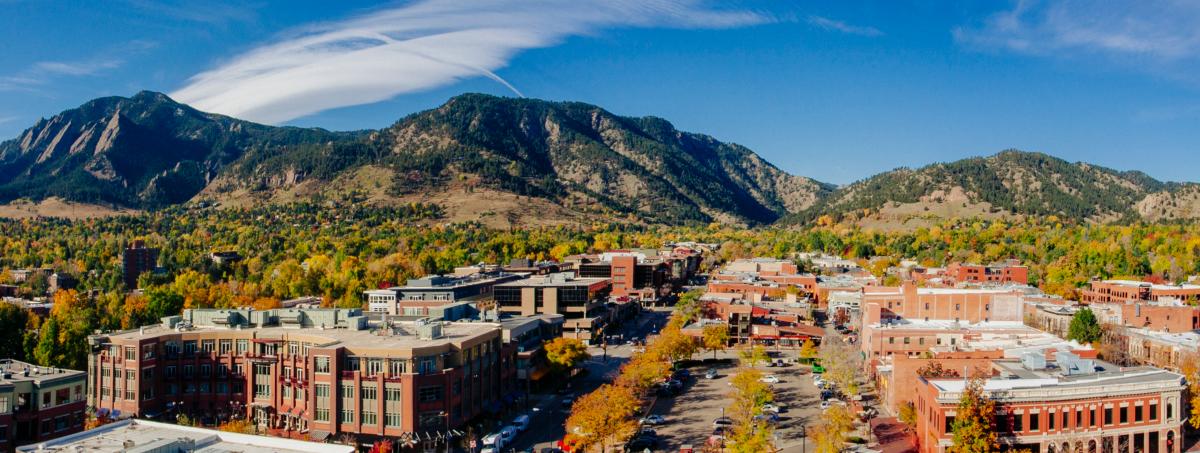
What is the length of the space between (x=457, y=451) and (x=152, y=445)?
1816cm

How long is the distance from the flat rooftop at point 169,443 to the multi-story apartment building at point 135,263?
115466 mm

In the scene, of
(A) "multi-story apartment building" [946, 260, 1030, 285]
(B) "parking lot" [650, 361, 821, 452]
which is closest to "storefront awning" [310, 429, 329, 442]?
(B) "parking lot" [650, 361, 821, 452]

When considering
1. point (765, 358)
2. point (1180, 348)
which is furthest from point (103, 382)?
point (1180, 348)

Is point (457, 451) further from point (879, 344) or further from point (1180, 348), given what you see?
point (1180, 348)

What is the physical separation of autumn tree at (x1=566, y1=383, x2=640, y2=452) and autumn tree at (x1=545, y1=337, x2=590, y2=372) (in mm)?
Result: 14428

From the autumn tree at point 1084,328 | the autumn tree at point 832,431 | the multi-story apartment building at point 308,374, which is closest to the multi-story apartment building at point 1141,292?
the autumn tree at point 1084,328

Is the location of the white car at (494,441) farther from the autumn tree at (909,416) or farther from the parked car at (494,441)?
the autumn tree at (909,416)

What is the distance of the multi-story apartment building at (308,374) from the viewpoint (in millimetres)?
45475

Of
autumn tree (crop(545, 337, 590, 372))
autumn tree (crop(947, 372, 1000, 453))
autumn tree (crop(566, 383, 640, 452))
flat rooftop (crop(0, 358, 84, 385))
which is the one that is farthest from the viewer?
autumn tree (crop(545, 337, 590, 372))

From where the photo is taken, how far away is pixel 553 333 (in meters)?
74.4

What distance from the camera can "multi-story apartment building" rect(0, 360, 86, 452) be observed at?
129 ft

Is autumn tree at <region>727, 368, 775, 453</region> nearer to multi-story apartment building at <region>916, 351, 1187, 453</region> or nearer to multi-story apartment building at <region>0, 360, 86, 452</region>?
multi-story apartment building at <region>916, 351, 1187, 453</region>

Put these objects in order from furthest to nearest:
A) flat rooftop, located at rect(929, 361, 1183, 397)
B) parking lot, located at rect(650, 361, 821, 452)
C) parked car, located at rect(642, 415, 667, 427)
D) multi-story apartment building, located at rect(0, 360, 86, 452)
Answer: parked car, located at rect(642, 415, 667, 427), parking lot, located at rect(650, 361, 821, 452), flat rooftop, located at rect(929, 361, 1183, 397), multi-story apartment building, located at rect(0, 360, 86, 452)

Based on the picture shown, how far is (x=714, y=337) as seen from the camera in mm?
77188
